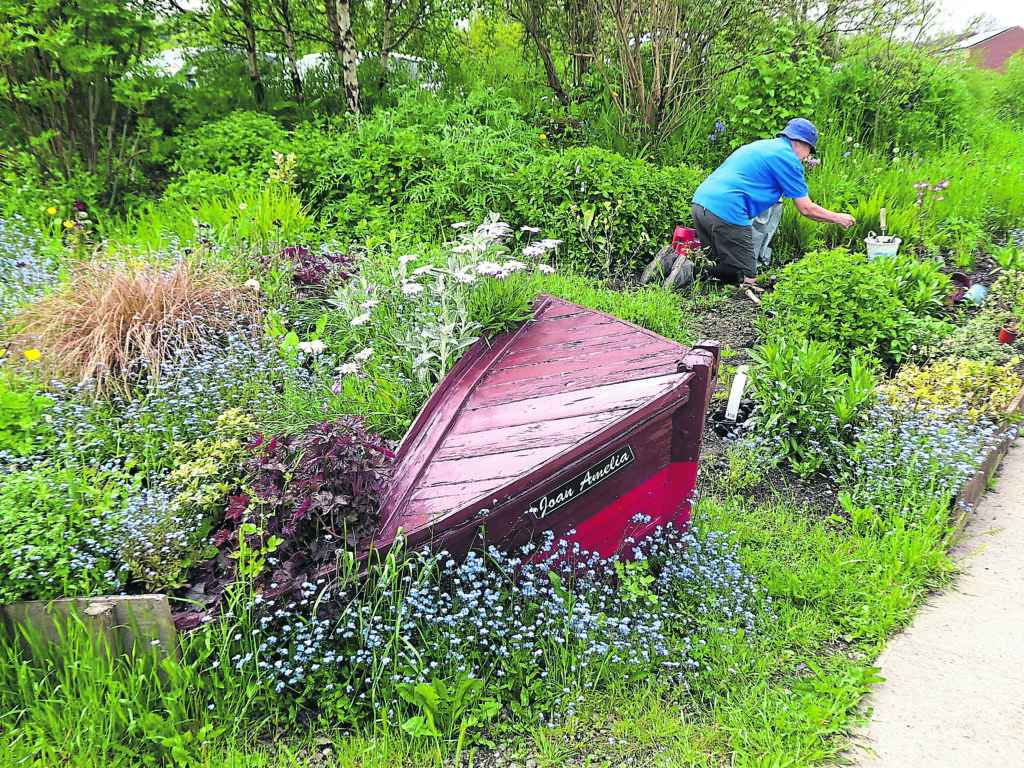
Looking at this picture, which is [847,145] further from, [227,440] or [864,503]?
[227,440]

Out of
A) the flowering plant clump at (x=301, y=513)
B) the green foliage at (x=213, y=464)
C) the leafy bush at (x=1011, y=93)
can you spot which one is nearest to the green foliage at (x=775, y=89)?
the leafy bush at (x=1011, y=93)

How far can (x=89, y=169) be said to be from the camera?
6.47 m

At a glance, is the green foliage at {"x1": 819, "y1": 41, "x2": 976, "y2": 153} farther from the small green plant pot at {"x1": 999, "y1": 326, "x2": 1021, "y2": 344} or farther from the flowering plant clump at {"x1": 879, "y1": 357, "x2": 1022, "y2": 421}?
the flowering plant clump at {"x1": 879, "y1": 357, "x2": 1022, "y2": 421}

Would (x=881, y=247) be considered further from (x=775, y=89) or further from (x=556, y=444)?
(x=556, y=444)

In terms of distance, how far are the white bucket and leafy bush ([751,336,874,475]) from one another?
1925 mm

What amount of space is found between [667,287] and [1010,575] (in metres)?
3.04

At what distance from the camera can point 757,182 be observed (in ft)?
19.3

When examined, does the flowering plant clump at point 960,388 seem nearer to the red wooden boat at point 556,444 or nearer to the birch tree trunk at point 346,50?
the red wooden boat at point 556,444

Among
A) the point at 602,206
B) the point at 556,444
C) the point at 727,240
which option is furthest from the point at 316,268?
the point at 727,240

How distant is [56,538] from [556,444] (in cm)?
180

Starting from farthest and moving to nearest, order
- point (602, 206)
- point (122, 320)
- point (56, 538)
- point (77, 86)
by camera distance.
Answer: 1. point (77, 86)
2. point (602, 206)
3. point (122, 320)
4. point (56, 538)

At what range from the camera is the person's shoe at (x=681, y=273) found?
5727 mm

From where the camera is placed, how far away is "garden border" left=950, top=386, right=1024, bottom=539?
3594mm

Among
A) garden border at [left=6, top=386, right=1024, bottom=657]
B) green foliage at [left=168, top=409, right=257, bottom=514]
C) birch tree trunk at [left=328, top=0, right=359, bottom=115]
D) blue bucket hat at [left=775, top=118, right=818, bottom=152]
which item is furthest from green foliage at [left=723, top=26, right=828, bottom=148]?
garden border at [left=6, top=386, right=1024, bottom=657]
